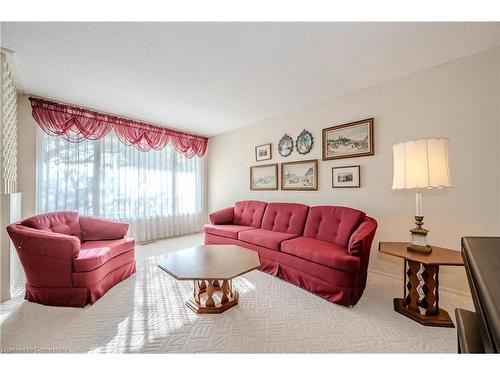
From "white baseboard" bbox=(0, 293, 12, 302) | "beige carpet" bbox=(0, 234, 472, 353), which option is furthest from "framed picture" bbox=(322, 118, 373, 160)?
"white baseboard" bbox=(0, 293, 12, 302)

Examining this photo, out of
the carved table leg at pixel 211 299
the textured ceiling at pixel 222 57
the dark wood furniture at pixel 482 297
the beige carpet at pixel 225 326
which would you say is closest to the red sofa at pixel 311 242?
the beige carpet at pixel 225 326

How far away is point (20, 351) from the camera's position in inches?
49.9

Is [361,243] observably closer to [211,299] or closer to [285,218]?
[285,218]

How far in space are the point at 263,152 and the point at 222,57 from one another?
2022mm

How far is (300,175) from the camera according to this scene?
3.25m

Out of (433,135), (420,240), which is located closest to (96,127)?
(420,240)

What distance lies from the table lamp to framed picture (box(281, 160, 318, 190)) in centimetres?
137

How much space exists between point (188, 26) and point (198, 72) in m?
0.63

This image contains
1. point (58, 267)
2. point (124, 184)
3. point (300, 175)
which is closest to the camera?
point (58, 267)

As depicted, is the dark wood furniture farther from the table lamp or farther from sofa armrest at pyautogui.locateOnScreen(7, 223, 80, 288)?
sofa armrest at pyautogui.locateOnScreen(7, 223, 80, 288)

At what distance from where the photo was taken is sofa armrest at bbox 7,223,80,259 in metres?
1.68

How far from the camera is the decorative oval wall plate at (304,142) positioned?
3133 mm

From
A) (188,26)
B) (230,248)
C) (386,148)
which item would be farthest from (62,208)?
(386,148)
